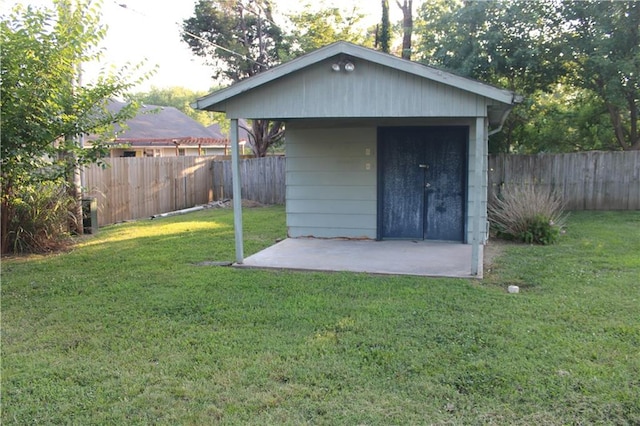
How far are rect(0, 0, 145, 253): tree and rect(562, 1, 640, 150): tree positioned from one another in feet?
32.8

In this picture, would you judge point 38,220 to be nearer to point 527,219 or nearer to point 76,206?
point 76,206

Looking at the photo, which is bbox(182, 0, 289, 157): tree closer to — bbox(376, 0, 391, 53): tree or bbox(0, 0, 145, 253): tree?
bbox(376, 0, 391, 53): tree

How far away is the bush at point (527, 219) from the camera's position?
8.61 m

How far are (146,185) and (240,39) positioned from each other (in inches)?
372

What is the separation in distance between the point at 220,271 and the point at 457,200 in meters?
4.11

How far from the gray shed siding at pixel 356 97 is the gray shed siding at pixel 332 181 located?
2.30 m

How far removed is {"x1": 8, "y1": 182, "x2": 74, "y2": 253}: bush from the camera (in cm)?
806

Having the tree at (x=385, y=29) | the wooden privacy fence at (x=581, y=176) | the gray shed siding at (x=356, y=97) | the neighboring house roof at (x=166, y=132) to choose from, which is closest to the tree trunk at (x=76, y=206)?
the gray shed siding at (x=356, y=97)

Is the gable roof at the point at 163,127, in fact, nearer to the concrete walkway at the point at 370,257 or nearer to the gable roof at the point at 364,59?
the concrete walkway at the point at 370,257

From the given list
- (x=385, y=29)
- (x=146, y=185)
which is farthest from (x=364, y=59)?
(x=385, y=29)

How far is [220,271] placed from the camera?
6.72 meters

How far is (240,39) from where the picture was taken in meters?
20.8

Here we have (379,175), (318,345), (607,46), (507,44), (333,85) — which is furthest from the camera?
(507,44)

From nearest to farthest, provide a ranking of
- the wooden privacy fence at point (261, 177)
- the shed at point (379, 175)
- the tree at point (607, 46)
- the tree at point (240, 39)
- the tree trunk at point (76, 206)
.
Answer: the shed at point (379, 175), the tree trunk at point (76, 206), the tree at point (607, 46), the wooden privacy fence at point (261, 177), the tree at point (240, 39)
